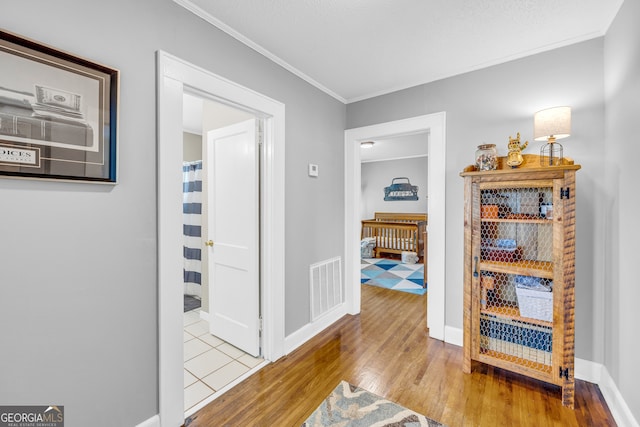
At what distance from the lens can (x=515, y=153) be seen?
202 centimetres

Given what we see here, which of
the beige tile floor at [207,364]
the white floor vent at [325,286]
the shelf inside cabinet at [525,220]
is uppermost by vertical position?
the shelf inside cabinet at [525,220]

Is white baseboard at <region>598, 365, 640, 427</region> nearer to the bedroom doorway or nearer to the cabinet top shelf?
the cabinet top shelf

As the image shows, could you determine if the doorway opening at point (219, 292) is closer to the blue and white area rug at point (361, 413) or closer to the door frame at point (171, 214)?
the door frame at point (171, 214)

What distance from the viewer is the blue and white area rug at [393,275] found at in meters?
4.27

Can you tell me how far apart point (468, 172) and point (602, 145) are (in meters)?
0.91

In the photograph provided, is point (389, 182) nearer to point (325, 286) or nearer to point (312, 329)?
point (325, 286)

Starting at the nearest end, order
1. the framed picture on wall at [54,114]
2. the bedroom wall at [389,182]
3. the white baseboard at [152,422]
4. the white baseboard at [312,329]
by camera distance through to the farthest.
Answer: the framed picture on wall at [54,114] < the white baseboard at [152,422] < the white baseboard at [312,329] < the bedroom wall at [389,182]

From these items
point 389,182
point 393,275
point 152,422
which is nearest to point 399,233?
point 393,275

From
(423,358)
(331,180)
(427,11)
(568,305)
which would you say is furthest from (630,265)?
(331,180)

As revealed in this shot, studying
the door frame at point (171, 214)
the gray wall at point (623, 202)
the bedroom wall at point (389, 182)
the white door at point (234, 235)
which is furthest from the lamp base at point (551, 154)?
the bedroom wall at point (389, 182)

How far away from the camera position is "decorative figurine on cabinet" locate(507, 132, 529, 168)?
2010mm

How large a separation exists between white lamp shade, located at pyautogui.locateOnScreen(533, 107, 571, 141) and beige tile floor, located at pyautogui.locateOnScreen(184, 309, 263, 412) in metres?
2.80

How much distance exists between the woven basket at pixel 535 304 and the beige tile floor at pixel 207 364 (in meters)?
2.10

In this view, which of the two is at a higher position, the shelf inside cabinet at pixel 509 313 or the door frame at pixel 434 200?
the door frame at pixel 434 200
